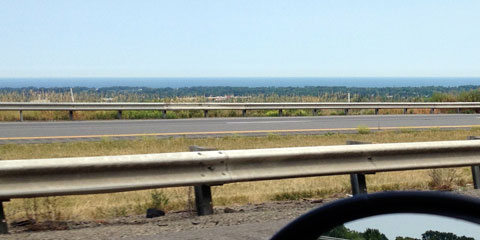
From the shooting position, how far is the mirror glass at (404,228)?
137 centimetres

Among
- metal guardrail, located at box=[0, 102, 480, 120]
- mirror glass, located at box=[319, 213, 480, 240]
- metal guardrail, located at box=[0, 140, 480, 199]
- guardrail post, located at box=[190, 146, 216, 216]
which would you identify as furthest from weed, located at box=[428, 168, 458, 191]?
metal guardrail, located at box=[0, 102, 480, 120]

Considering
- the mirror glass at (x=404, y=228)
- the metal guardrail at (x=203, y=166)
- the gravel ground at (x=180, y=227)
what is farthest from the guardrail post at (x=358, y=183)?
the mirror glass at (x=404, y=228)

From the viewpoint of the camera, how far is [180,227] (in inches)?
231

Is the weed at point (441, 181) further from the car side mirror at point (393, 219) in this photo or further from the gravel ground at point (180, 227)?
the car side mirror at point (393, 219)

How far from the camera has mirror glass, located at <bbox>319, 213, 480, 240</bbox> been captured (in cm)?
137

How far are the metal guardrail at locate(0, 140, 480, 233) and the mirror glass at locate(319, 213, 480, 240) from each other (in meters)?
4.39

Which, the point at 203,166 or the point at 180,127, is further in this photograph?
the point at 180,127

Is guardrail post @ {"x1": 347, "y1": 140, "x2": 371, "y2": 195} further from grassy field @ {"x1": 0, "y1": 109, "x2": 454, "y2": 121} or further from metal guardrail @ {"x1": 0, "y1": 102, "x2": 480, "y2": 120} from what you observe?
grassy field @ {"x1": 0, "y1": 109, "x2": 454, "y2": 121}

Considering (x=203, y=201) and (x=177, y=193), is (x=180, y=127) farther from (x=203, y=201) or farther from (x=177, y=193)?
(x=203, y=201)

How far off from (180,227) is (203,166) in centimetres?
59

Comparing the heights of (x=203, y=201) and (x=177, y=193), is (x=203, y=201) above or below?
above

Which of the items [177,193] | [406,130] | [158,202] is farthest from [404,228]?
[406,130]

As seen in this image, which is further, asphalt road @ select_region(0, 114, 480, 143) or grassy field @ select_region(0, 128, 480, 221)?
asphalt road @ select_region(0, 114, 480, 143)

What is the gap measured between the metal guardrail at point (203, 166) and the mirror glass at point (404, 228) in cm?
439
